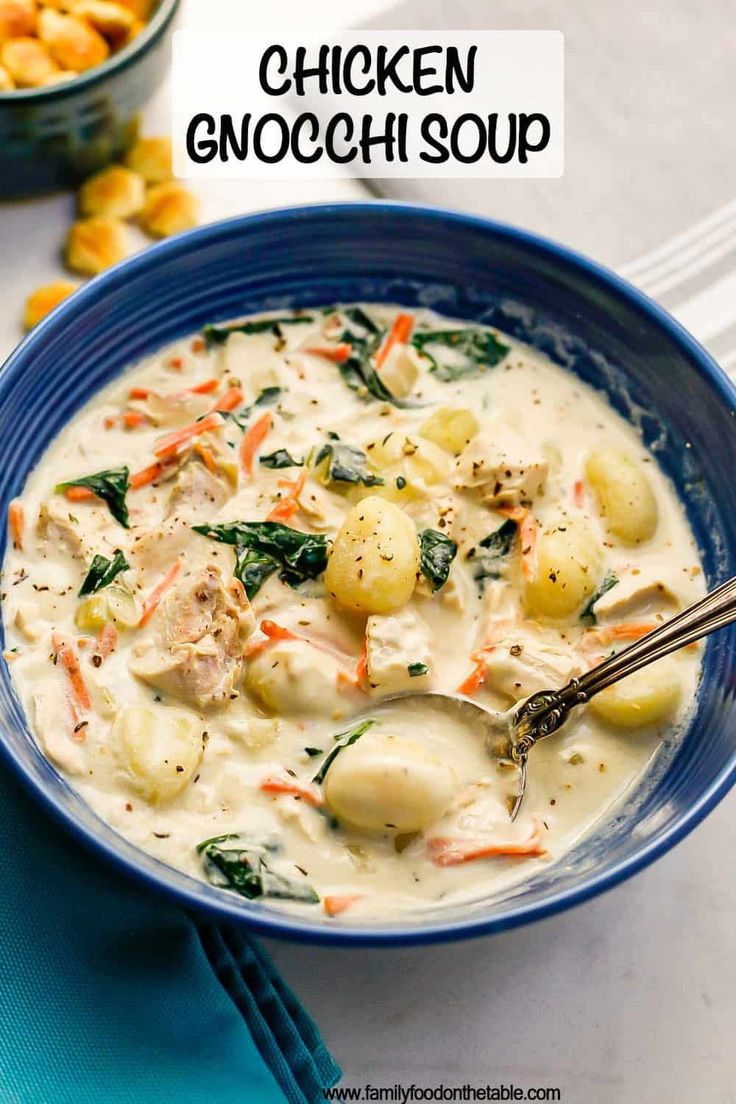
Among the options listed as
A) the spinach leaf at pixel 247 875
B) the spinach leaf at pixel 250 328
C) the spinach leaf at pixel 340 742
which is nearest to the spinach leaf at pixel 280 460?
the spinach leaf at pixel 250 328

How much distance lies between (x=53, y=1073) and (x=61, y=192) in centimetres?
207

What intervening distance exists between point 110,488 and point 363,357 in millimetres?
627

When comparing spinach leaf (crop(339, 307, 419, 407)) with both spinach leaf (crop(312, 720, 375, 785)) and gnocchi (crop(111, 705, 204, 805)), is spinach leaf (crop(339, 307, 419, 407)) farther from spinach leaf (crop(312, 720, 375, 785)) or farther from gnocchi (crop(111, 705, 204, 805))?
gnocchi (crop(111, 705, 204, 805))

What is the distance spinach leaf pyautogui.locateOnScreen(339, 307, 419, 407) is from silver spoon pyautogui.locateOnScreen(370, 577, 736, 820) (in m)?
0.74

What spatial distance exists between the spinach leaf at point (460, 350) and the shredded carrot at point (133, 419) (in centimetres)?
62

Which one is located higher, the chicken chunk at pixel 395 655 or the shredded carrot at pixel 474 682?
the chicken chunk at pixel 395 655

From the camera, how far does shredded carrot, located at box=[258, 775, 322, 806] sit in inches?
89.4

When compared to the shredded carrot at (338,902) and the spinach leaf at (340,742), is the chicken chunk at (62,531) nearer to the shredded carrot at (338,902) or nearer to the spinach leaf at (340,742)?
the spinach leaf at (340,742)

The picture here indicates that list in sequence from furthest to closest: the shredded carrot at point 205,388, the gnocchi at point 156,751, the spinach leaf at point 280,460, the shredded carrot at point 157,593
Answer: the shredded carrot at point 205,388
the spinach leaf at point 280,460
the shredded carrot at point 157,593
the gnocchi at point 156,751

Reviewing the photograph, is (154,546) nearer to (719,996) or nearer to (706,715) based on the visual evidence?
(706,715)

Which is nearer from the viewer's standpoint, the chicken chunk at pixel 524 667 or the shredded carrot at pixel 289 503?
the chicken chunk at pixel 524 667

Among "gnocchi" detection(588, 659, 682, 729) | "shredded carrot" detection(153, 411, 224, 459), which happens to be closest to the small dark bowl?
"shredded carrot" detection(153, 411, 224, 459)

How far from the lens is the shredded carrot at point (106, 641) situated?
94.8 inches

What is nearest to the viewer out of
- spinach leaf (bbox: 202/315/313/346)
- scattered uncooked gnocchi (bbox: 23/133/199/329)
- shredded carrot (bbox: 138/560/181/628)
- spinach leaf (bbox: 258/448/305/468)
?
shredded carrot (bbox: 138/560/181/628)
